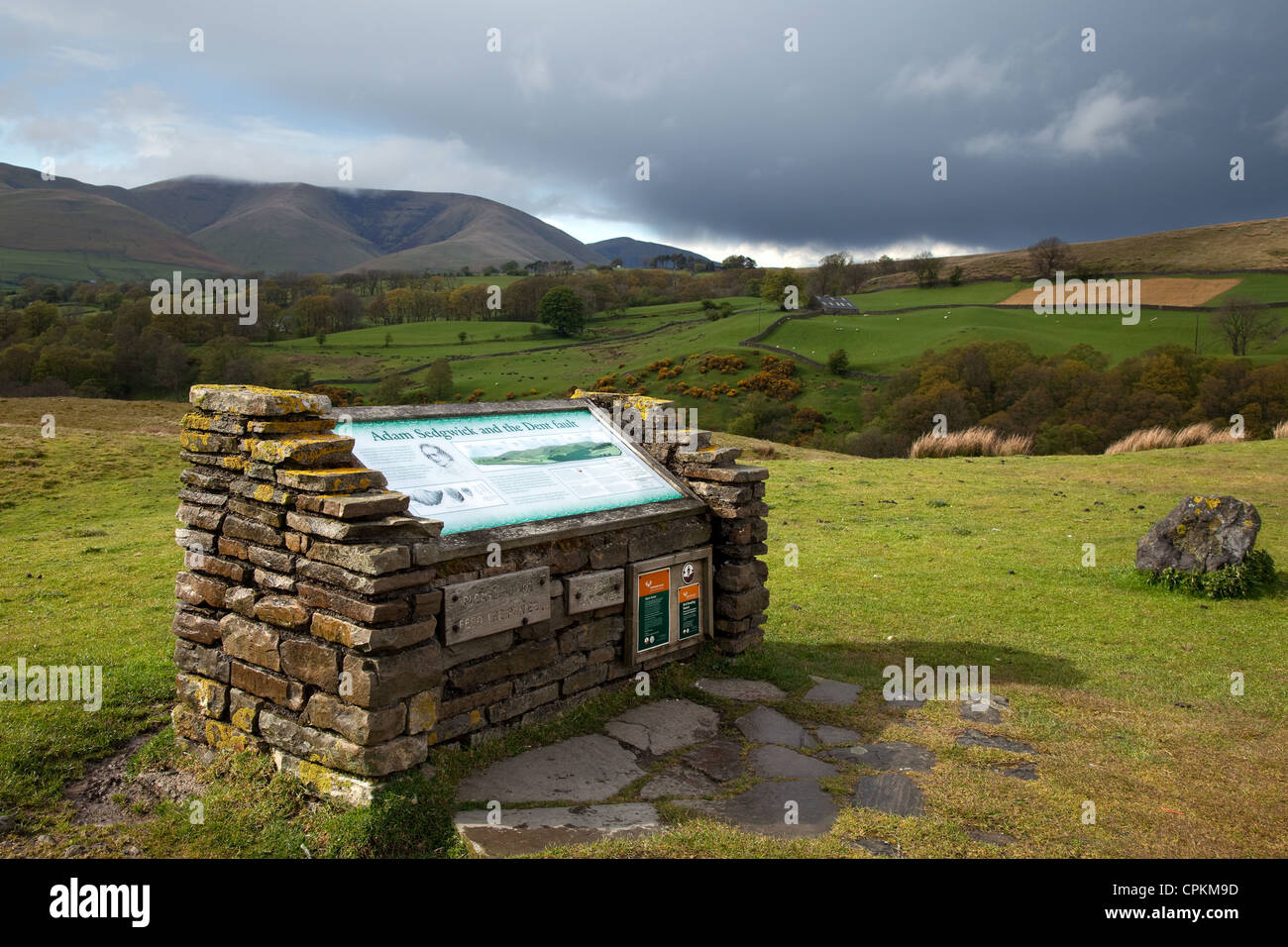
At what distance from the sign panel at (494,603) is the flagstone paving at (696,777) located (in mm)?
1097

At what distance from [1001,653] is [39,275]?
206m

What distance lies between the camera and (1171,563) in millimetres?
12625

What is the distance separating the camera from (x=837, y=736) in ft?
24.9

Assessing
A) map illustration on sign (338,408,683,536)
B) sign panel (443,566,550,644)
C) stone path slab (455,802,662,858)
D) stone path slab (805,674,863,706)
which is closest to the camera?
stone path slab (455,802,662,858)

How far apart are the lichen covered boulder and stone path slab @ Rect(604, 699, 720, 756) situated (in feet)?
29.2

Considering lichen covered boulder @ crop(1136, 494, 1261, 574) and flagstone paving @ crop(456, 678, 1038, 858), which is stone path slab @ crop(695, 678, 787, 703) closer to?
flagstone paving @ crop(456, 678, 1038, 858)

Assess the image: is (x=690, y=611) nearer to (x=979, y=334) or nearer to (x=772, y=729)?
(x=772, y=729)

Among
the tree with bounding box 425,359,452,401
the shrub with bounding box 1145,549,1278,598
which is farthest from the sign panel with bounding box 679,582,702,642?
the tree with bounding box 425,359,452,401

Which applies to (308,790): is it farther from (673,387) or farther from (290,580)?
(673,387)

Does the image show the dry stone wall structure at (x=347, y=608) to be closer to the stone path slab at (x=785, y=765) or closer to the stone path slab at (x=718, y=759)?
the stone path slab at (x=718, y=759)

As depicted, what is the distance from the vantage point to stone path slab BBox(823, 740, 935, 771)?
695 centimetres

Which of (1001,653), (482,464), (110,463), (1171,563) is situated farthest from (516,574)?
(110,463)

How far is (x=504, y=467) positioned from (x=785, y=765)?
12.0 feet

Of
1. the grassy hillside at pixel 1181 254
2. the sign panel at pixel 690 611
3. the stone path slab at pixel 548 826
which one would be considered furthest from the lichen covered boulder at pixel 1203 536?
the grassy hillside at pixel 1181 254
